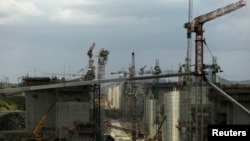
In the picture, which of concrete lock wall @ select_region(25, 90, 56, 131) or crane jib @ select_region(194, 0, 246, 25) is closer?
crane jib @ select_region(194, 0, 246, 25)

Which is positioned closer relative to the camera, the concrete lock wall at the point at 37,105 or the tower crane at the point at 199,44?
the tower crane at the point at 199,44

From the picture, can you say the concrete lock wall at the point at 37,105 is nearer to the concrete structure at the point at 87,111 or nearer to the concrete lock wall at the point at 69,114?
the concrete structure at the point at 87,111

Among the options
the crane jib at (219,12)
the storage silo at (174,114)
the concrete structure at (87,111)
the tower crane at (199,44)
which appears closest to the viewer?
the concrete structure at (87,111)

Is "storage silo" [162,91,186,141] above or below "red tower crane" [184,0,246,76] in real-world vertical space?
below

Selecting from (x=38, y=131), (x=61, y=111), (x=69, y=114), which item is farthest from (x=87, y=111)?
(x=38, y=131)

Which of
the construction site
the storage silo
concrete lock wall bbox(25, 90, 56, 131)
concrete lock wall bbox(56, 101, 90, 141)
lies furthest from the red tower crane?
concrete lock wall bbox(25, 90, 56, 131)

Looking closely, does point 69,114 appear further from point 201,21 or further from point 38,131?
point 201,21

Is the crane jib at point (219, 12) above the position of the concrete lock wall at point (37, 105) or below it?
above

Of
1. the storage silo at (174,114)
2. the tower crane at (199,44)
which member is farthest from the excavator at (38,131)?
the tower crane at (199,44)

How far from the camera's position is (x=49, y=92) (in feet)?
276

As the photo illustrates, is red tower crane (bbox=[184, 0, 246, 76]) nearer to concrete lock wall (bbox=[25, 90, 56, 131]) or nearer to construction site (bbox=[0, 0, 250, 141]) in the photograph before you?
construction site (bbox=[0, 0, 250, 141])

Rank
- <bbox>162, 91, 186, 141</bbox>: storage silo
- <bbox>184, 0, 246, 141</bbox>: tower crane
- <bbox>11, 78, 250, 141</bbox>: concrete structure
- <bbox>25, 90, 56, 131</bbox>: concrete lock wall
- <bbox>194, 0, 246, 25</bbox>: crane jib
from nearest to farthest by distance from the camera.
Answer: <bbox>11, 78, 250, 141</bbox>: concrete structure, <bbox>184, 0, 246, 141</bbox>: tower crane, <bbox>194, 0, 246, 25</bbox>: crane jib, <bbox>162, 91, 186, 141</bbox>: storage silo, <bbox>25, 90, 56, 131</bbox>: concrete lock wall

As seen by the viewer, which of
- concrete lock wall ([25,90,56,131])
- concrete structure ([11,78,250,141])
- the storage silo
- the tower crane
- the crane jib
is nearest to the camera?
concrete structure ([11,78,250,141])

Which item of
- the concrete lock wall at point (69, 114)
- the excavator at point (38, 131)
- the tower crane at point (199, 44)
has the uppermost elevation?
the tower crane at point (199, 44)
